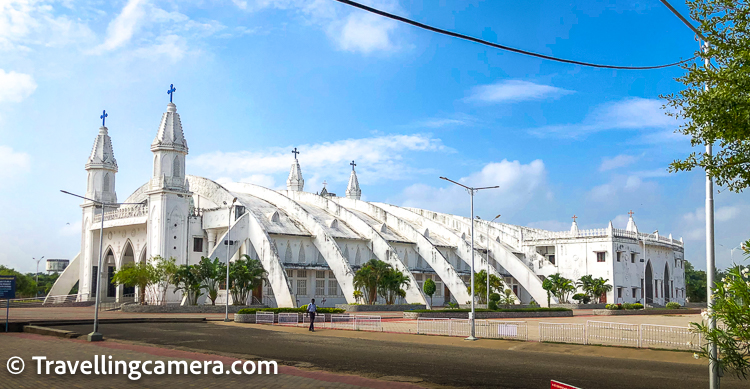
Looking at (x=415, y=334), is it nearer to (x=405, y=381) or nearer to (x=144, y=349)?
(x=144, y=349)

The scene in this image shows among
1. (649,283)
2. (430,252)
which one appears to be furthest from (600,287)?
(430,252)

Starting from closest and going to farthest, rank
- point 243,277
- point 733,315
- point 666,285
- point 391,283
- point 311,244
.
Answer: point 733,315, point 243,277, point 391,283, point 311,244, point 666,285

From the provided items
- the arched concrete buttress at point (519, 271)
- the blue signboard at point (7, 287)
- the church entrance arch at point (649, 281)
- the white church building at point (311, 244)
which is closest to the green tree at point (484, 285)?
the white church building at point (311, 244)

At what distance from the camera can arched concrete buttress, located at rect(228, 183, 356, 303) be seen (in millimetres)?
49844

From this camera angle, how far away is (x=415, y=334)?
89.5 ft

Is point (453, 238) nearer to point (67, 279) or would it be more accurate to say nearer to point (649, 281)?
point (649, 281)

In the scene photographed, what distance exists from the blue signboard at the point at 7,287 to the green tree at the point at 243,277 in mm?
21100

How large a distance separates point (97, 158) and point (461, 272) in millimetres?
36899

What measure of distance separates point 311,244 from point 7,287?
32706mm

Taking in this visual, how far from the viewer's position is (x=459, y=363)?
16.4 meters

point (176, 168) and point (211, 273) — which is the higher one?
point (176, 168)

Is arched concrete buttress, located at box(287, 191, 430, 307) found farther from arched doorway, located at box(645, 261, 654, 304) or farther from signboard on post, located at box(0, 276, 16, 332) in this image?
signboard on post, located at box(0, 276, 16, 332)

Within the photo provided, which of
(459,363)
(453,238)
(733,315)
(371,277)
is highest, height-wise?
(453,238)

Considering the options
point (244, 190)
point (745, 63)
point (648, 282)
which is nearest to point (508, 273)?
point (648, 282)
